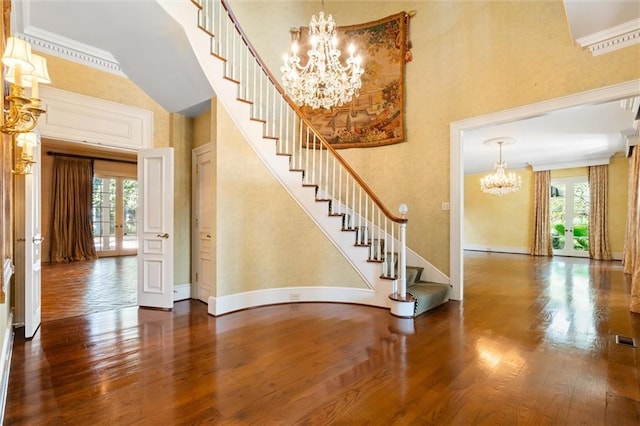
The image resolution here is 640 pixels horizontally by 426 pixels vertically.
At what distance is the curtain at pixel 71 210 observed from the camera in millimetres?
8469

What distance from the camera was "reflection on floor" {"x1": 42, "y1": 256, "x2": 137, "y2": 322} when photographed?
417cm

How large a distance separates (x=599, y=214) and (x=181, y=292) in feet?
36.5

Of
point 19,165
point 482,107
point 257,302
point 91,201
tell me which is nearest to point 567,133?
point 482,107

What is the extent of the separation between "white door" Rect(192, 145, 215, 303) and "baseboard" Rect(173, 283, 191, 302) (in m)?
0.17

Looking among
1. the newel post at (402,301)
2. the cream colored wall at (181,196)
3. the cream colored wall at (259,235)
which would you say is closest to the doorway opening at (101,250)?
the cream colored wall at (181,196)

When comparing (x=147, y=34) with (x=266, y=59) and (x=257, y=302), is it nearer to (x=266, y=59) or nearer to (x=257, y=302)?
(x=266, y=59)

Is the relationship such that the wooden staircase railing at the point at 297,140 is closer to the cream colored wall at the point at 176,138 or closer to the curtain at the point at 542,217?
the cream colored wall at the point at 176,138

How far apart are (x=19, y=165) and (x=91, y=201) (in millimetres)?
7514

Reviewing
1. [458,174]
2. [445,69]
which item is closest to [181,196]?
[458,174]

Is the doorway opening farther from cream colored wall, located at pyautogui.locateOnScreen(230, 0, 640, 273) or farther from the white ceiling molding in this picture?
the white ceiling molding

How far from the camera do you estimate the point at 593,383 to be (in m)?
2.27

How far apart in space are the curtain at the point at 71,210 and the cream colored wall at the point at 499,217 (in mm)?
12854

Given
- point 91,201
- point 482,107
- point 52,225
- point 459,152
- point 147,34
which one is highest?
point 147,34

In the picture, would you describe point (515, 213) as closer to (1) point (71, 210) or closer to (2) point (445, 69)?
(2) point (445, 69)
